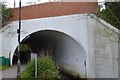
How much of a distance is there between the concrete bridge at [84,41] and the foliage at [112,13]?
7.66 ft

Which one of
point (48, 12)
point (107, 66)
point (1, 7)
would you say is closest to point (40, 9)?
point (48, 12)

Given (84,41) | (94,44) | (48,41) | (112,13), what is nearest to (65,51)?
(48,41)

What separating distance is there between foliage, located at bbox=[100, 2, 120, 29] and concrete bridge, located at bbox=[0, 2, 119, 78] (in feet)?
7.66

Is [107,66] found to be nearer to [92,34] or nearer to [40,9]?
[92,34]

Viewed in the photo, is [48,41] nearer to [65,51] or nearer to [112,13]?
[65,51]

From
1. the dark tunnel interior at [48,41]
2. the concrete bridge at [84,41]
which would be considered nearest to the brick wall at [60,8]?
the concrete bridge at [84,41]

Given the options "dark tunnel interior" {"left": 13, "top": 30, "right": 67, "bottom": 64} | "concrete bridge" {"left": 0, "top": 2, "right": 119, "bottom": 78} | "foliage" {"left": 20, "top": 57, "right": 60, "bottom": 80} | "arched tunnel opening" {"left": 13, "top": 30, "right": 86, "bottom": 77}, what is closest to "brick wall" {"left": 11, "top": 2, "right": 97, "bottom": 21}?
"concrete bridge" {"left": 0, "top": 2, "right": 119, "bottom": 78}

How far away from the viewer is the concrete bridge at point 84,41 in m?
19.8

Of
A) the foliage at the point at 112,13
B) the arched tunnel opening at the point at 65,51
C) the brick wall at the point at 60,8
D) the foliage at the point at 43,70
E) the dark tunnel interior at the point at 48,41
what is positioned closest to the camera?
the foliage at the point at 43,70

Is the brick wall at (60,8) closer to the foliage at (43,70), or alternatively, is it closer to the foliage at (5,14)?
the foliage at (5,14)

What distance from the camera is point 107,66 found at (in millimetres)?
19828

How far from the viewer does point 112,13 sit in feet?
72.2

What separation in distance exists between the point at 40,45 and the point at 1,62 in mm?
7415

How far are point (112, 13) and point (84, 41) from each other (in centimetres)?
313
